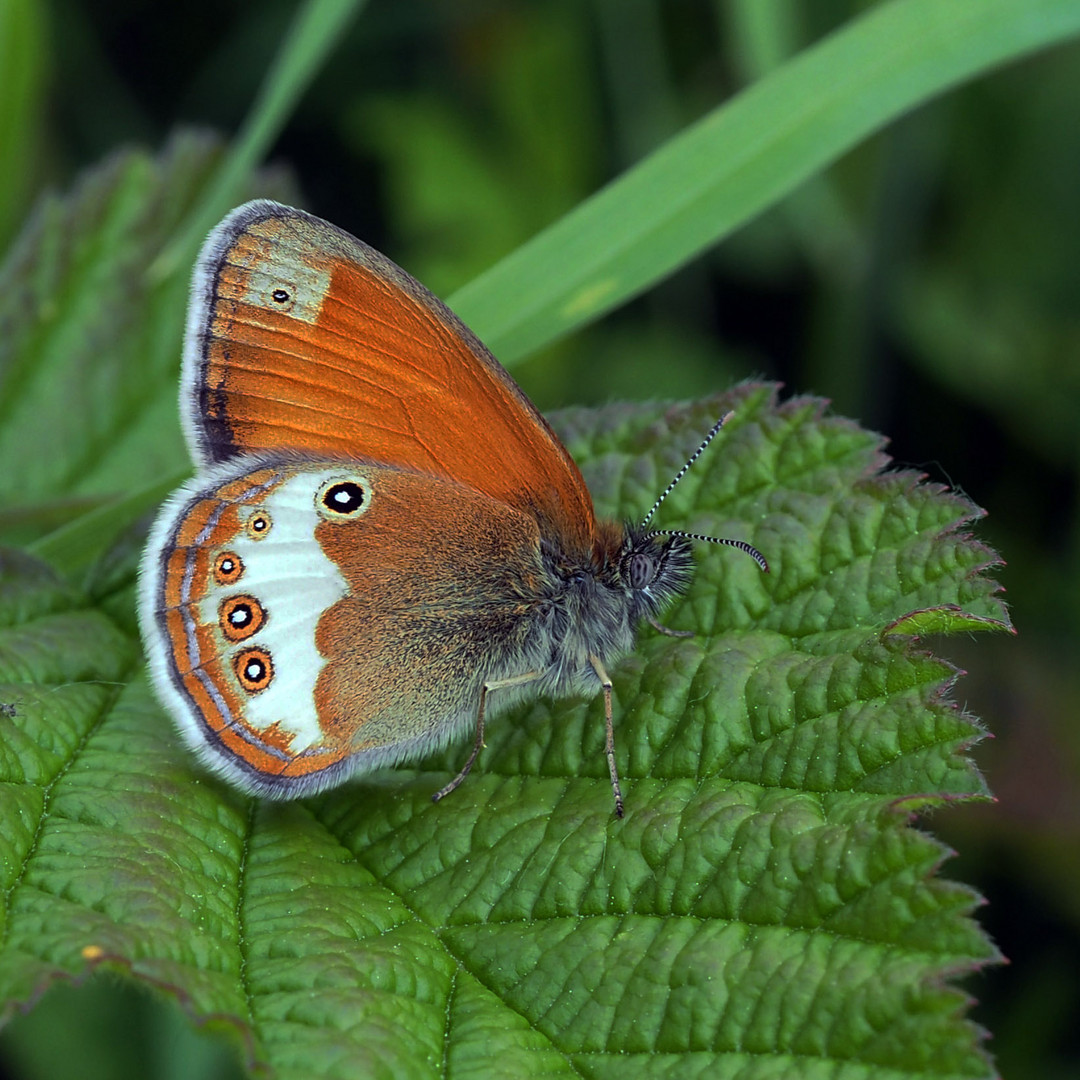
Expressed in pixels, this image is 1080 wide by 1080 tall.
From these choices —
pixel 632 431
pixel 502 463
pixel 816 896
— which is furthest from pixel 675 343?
pixel 816 896

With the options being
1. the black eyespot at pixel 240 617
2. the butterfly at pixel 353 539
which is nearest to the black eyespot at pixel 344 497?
the butterfly at pixel 353 539

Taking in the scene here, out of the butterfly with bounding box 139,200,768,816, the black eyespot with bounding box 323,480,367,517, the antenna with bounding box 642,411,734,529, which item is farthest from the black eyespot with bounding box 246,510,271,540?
the antenna with bounding box 642,411,734,529

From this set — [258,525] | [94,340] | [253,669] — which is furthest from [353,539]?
[94,340]

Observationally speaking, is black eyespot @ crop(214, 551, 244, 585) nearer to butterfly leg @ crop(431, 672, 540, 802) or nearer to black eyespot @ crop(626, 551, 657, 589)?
butterfly leg @ crop(431, 672, 540, 802)

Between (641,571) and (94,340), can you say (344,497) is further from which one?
(94,340)

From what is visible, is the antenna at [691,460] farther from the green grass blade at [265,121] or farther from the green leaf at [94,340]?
the green grass blade at [265,121]
